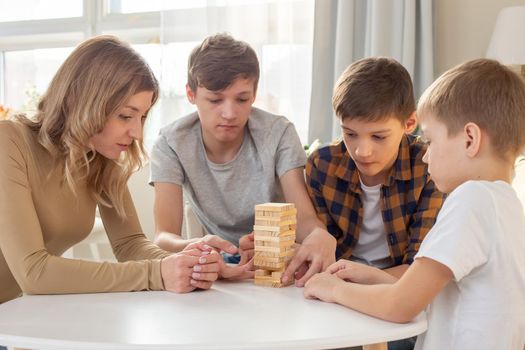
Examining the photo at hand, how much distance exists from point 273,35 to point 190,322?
285 centimetres

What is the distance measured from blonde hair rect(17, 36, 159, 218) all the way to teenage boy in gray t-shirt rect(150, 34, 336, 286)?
1.23 feet

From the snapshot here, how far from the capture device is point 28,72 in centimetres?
470

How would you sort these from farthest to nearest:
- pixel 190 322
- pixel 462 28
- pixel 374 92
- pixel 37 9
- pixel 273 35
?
pixel 37 9 → pixel 273 35 → pixel 462 28 → pixel 374 92 → pixel 190 322

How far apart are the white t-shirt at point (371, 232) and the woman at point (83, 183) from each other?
0.58 meters

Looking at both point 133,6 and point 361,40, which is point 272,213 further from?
point 133,6

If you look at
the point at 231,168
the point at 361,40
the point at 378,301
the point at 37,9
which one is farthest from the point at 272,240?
the point at 37,9

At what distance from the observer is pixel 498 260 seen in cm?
120

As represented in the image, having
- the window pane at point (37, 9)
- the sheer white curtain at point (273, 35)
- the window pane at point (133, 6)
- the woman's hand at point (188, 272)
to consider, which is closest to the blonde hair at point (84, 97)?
the woman's hand at point (188, 272)

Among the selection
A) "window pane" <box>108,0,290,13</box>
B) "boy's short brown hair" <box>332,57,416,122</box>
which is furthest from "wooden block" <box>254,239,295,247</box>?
"window pane" <box>108,0,290,13</box>

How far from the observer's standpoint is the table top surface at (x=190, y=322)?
3.45ft

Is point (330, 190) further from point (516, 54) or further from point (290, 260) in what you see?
point (516, 54)

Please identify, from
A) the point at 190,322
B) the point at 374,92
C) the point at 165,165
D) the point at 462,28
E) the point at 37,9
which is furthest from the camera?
the point at 37,9

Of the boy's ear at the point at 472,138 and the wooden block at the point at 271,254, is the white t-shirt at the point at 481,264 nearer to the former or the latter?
the boy's ear at the point at 472,138

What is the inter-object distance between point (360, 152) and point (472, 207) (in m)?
0.62
